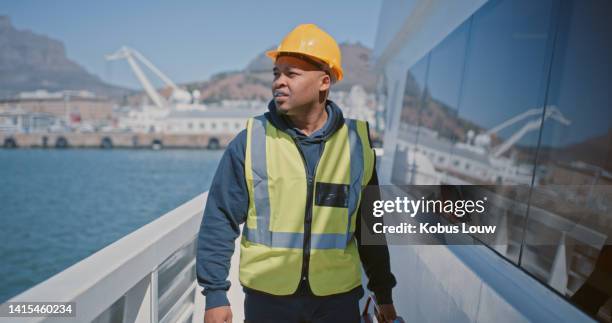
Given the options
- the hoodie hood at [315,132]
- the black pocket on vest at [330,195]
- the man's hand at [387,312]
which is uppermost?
the hoodie hood at [315,132]

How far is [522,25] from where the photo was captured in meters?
2.13

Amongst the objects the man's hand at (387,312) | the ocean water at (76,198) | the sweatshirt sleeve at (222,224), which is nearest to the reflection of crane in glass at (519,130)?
the man's hand at (387,312)

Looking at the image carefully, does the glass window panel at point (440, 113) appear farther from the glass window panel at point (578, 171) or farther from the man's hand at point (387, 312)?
the man's hand at point (387, 312)

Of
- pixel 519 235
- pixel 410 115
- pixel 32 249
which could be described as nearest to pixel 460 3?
pixel 519 235

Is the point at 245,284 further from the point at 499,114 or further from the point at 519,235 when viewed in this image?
the point at 499,114

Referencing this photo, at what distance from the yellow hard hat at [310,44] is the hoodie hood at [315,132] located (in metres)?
0.18

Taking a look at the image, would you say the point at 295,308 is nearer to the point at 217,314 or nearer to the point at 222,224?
the point at 217,314

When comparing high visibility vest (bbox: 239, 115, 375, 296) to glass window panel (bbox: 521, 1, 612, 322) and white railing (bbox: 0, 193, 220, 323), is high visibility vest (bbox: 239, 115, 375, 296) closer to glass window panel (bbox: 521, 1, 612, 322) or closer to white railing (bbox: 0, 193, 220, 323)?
white railing (bbox: 0, 193, 220, 323)

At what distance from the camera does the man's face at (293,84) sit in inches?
62.7

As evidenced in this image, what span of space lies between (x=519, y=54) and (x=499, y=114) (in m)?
0.45

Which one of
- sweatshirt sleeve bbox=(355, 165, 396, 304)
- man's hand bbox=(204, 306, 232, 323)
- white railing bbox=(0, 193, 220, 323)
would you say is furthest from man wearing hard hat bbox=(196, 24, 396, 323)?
white railing bbox=(0, 193, 220, 323)

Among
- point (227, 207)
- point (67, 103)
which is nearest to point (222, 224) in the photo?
point (227, 207)

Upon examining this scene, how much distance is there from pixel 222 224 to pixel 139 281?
530mm

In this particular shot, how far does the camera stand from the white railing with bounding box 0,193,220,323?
1332 millimetres
